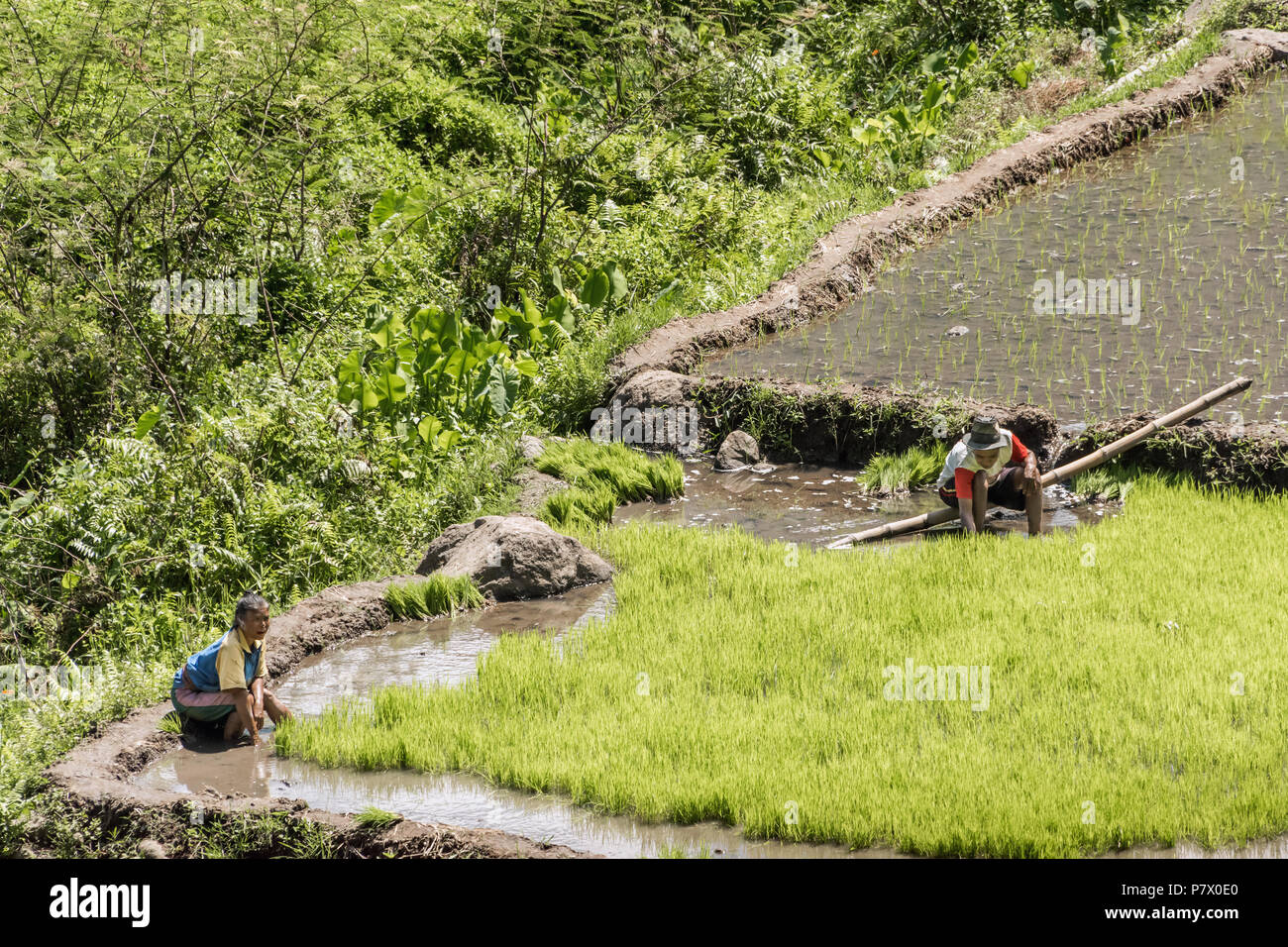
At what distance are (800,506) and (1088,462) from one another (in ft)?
6.31

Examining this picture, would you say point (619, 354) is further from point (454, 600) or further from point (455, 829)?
point (455, 829)

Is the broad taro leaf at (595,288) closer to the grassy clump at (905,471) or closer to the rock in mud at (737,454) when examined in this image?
the rock in mud at (737,454)

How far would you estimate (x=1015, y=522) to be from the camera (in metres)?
8.97

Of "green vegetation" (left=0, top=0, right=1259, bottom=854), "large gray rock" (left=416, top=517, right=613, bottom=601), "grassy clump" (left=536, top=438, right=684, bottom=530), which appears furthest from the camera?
"grassy clump" (left=536, top=438, right=684, bottom=530)

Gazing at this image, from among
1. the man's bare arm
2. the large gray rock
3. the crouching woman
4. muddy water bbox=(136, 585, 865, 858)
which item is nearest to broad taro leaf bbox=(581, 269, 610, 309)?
the large gray rock

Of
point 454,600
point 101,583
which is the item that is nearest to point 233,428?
point 101,583

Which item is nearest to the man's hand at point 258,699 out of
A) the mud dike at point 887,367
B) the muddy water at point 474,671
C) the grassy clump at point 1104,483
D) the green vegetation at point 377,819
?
the muddy water at point 474,671

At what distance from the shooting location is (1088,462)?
887 cm

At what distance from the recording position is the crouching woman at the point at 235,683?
6.67 metres

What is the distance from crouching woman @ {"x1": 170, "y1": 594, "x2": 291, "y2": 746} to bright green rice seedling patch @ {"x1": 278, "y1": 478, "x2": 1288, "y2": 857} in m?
0.30

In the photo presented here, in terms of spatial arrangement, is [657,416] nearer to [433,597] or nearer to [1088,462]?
[433,597]

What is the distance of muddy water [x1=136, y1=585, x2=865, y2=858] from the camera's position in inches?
222

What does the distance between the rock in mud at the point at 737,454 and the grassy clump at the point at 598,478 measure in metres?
0.34

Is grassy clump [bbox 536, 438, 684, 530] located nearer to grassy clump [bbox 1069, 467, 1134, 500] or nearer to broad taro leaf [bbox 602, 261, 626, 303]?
broad taro leaf [bbox 602, 261, 626, 303]
